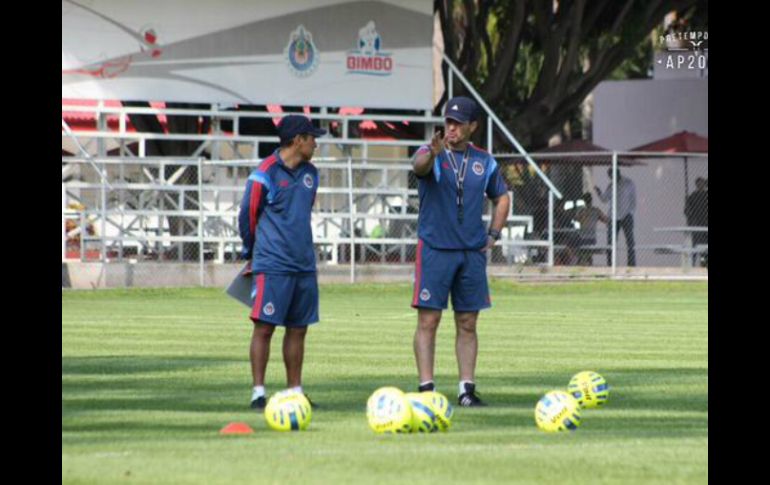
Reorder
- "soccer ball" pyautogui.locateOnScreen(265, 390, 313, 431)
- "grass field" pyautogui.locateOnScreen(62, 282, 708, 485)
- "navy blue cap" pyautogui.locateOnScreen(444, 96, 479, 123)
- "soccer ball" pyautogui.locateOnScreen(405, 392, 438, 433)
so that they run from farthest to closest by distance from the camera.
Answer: "navy blue cap" pyautogui.locateOnScreen(444, 96, 479, 123) → "soccer ball" pyautogui.locateOnScreen(265, 390, 313, 431) → "soccer ball" pyautogui.locateOnScreen(405, 392, 438, 433) → "grass field" pyautogui.locateOnScreen(62, 282, 708, 485)

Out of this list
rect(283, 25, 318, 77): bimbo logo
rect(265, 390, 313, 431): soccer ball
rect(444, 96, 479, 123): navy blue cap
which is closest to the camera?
rect(265, 390, 313, 431): soccer ball

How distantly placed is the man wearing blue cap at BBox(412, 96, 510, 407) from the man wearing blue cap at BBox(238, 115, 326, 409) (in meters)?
0.85

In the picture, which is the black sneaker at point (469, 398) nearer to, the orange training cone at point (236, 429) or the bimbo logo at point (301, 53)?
the orange training cone at point (236, 429)

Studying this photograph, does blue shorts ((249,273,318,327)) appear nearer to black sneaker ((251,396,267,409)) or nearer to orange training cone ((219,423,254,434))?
black sneaker ((251,396,267,409))

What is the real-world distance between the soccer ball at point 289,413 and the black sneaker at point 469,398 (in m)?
1.99

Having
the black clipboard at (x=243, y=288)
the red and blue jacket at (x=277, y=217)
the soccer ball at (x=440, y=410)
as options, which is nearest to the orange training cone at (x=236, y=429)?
the soccer ball at (x=440, y=410)

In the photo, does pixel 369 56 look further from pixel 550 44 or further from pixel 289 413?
pixel 289 413

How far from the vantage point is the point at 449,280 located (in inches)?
Result: 549

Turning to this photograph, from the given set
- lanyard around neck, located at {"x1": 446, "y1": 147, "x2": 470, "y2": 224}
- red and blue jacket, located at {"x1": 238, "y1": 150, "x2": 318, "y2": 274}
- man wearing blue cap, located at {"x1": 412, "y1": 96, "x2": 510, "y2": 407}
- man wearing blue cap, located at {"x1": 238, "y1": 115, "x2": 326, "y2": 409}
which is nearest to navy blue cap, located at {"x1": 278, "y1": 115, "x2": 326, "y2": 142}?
man wearing blue cap, located at {"x1": 238, "y1": 115, "x2": 326, "y2": 409}

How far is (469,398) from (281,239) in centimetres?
172

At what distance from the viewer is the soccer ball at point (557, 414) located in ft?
39.3

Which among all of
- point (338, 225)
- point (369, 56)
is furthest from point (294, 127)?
point (369, 56)

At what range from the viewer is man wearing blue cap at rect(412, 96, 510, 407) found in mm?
13852
